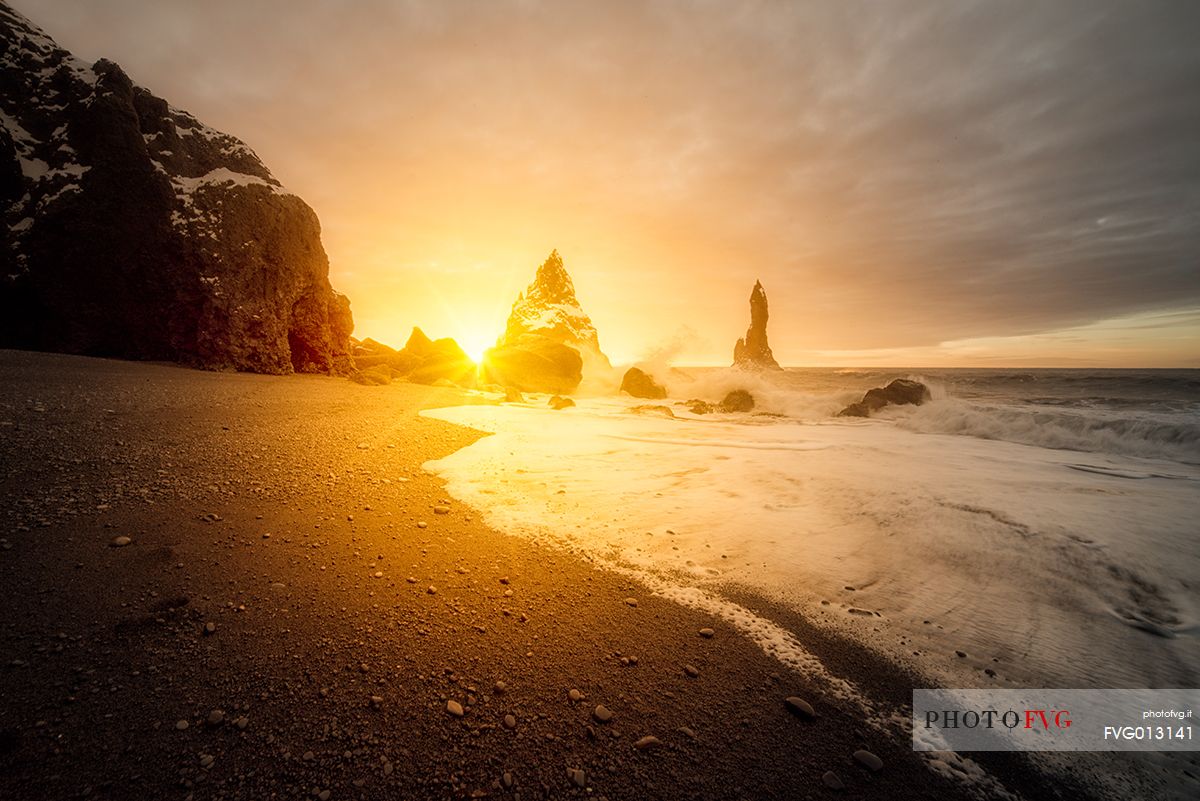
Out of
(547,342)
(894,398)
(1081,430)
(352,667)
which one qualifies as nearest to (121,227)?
(352,667)

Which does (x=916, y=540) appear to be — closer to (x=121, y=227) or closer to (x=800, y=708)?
(x=800, y=708)

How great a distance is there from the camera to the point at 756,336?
97875 mm

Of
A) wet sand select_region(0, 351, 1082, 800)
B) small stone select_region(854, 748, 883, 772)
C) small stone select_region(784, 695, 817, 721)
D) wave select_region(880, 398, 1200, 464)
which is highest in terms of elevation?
wave select_region(880, 398, 1200, 464)

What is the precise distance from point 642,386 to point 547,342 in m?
9.71

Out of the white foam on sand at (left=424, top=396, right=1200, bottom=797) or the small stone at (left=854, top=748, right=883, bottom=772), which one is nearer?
the small stone at (left=854, top=748, right=883, bottom=772)

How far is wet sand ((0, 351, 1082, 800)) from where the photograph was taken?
6.77 ft

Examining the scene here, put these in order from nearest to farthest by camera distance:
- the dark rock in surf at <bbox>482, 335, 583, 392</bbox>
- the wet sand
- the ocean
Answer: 1. the wet sand
2. the ocean
3. the dark rock in surf at <bbox>482, 335, 583, 392</bbox>

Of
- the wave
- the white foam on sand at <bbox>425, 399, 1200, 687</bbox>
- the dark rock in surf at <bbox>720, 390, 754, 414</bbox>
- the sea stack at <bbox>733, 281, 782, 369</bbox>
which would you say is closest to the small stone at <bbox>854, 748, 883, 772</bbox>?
the white foam on sand at <bbox>425, 399, 1200, 687</bbox>

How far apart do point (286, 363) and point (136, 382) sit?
6234 mm

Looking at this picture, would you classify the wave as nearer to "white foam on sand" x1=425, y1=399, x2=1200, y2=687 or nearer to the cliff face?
"white foam on sand" x1=425, y1=399, x2=1200, y2=687

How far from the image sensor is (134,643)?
266cm

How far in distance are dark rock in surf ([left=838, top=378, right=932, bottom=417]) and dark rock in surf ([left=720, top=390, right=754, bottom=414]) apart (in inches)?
191

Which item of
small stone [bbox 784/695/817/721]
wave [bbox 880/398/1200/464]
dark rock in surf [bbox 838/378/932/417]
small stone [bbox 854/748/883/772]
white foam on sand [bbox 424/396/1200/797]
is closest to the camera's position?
small stone [bbox 854/748/883/772]

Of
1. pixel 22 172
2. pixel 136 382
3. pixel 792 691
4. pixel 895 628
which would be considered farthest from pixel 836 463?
pixel 22 172
